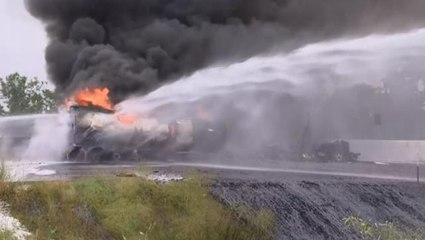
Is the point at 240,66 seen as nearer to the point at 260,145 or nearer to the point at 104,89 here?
the point at 104,89

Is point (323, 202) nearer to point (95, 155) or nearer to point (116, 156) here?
point (116, 156)

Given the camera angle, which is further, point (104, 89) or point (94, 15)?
point (94, 15)

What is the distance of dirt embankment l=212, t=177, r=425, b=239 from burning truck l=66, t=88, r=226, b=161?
10792 mm

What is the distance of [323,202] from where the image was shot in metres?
12.0

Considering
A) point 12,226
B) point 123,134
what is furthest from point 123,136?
point 12,226

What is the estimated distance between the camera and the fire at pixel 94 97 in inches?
979

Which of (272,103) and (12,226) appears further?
(272,103)

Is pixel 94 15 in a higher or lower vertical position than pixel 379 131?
higher

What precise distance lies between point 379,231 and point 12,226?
25.2ft

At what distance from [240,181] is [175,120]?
13472 mm

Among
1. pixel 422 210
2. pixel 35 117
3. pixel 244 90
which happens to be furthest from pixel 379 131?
pixel 422 210

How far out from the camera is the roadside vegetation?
11.1 m

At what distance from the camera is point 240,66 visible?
27.1 m

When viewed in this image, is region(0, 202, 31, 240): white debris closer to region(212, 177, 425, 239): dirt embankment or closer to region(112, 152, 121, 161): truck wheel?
region(212, 177, 425, 239): dirt embankment
